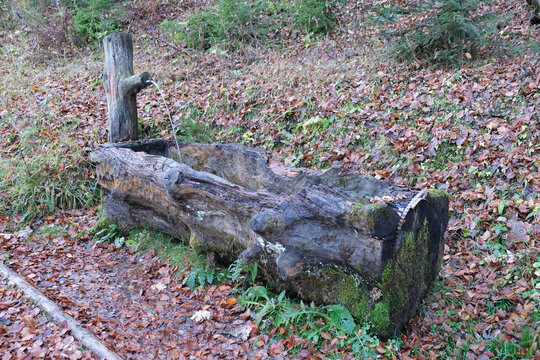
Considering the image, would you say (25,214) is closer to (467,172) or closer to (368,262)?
(368,262)

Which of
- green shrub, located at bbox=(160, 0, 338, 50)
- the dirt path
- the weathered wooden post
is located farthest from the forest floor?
the weathered wooden post

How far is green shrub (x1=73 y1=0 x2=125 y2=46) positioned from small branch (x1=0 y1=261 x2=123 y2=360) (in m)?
8.82

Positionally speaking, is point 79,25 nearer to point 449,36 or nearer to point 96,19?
point 96,19

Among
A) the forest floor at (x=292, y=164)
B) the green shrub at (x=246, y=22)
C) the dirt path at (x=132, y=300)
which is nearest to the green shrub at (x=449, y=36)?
the forest floor at (x=292, y=164)

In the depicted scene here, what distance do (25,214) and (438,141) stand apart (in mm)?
5759

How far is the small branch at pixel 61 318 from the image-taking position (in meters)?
3.12

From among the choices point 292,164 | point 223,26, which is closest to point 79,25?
point 223,26

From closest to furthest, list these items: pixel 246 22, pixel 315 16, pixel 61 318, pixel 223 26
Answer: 1. pixel 61 318
2. pixel 315 16
3. pixel 223 26
4. pixel 246 22

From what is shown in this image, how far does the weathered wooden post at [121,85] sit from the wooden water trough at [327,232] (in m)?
1.89

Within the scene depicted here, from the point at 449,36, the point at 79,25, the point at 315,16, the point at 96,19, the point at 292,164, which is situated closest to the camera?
the point at 292,164

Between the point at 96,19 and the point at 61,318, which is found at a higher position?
the point at 96,19

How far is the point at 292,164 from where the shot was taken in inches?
245

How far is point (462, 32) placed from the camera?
6.38m

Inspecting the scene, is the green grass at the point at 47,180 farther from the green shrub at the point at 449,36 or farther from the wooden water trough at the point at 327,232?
the green shrub at the point at 449,36
